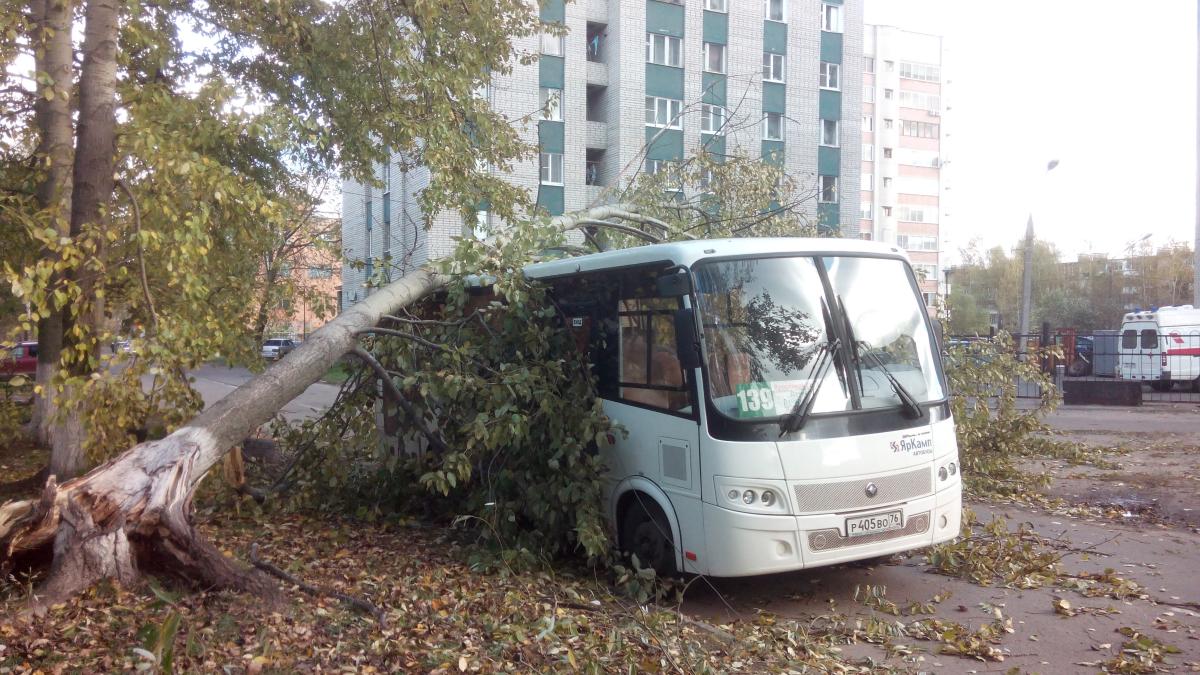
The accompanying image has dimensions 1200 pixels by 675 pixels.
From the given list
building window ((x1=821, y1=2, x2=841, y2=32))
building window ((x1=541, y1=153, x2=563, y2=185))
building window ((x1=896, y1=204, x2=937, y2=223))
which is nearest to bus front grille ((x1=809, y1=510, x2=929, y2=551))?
building window ((x1=541, y1=153, x2=563, y2=185))

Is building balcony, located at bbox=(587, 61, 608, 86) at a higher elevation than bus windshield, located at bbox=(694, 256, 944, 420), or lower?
higher

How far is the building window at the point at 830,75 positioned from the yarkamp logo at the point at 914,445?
32602mm

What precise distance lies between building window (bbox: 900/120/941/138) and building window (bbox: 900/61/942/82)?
3145 millimetres

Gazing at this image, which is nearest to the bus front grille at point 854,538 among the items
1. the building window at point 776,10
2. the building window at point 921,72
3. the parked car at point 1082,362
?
the parked car at point 1082,362

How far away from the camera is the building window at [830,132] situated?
120ft

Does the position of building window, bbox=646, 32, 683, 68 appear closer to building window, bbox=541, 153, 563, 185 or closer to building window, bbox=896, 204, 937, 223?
building window, bbox=541, 153, 563, 185

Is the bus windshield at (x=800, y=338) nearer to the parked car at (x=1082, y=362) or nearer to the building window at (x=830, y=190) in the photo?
the parked car at (x=1082, y=362)

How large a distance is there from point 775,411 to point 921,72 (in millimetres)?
68879

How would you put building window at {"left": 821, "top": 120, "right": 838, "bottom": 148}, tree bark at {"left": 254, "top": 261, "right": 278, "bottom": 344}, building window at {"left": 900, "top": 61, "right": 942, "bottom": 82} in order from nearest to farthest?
tree bark at {"left": 254, "top": 261, "right": 278, "bottom": 344}, building window at {"left": 821, "top": 120, "right": 838, "bottom": 148}, building window at {"left": 900, "top": 61, "right": 942, "bottom": 82}

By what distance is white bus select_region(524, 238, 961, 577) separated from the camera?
5730 mm

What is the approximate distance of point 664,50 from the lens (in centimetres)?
3331

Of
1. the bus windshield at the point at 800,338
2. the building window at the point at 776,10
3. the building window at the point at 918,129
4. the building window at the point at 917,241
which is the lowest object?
the bus windshield at the point at 800,338

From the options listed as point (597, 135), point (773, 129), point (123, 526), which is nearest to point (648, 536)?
point (123, 526)

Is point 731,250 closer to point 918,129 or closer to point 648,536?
point 648,536
